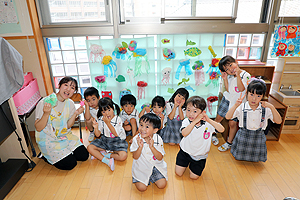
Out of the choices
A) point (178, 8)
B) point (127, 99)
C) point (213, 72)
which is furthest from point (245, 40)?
point (127, 99)

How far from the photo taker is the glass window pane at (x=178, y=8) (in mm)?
3035

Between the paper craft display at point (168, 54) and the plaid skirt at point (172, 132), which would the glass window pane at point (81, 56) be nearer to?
the paper craft display at point (168, 54)

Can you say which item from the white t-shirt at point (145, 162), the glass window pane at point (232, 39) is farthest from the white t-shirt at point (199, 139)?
the glass window pane at point (232, 39)

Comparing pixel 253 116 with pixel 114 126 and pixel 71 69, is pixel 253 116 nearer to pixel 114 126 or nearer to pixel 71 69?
pixel 114 126

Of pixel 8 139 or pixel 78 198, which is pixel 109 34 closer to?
pixel 8 139

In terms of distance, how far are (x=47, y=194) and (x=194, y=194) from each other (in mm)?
1599

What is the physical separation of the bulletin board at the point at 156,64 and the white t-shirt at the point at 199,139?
43.3 inches

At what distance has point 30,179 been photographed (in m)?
2.36

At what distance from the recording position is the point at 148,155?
214cm

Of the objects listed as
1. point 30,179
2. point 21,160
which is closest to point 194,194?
point 30,179

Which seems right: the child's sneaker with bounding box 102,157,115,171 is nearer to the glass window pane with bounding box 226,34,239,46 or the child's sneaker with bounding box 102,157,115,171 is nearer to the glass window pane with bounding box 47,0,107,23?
the glass window pane with bounding box 47,0,107,23

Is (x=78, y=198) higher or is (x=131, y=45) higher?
(x=131, y=45)

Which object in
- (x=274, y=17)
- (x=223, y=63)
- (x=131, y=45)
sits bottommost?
(x=223, y=63)

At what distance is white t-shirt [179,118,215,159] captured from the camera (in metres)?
2.19
